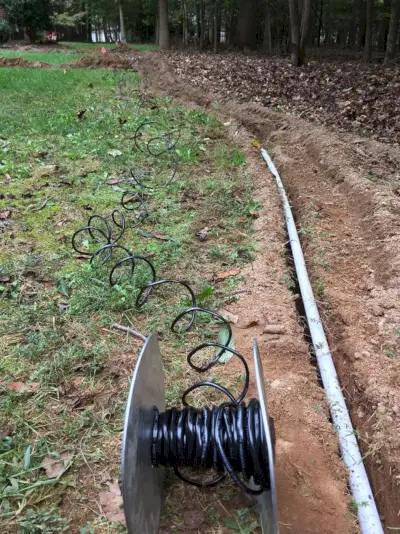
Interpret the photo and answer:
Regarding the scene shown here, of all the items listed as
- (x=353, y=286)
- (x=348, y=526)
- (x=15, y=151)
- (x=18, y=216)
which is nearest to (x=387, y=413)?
(x=348, y=526)

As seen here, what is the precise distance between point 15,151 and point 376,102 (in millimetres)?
7219

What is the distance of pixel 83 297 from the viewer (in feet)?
13.0

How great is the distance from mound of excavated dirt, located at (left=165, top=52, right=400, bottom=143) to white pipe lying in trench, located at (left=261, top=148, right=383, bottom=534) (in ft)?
16.0

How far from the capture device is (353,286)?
448 cm

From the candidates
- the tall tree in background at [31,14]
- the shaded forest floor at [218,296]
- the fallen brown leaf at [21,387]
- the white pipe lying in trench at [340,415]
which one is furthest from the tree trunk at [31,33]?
the fallen brown leaf at [21,387]

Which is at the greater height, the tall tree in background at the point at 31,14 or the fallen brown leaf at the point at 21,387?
the tall tree in background at the point at 31,14

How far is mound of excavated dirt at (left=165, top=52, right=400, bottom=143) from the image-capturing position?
931 centimetres

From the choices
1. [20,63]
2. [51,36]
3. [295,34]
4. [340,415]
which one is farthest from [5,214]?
[51,36]

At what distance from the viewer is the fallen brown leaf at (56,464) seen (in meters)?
2.58

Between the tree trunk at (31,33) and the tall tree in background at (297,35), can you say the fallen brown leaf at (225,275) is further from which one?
the tree trunk at (31,33)

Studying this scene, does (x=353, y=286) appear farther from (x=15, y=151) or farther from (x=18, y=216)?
(x=15, y=151)

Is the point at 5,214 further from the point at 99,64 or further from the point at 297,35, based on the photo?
the point at 99,64

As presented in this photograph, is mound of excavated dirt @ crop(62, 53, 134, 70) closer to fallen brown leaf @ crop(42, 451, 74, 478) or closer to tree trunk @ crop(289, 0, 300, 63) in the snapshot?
tree trunk @ crop(289, 0, 300, 63)

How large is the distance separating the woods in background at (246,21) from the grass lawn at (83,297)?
1093 centimetres
